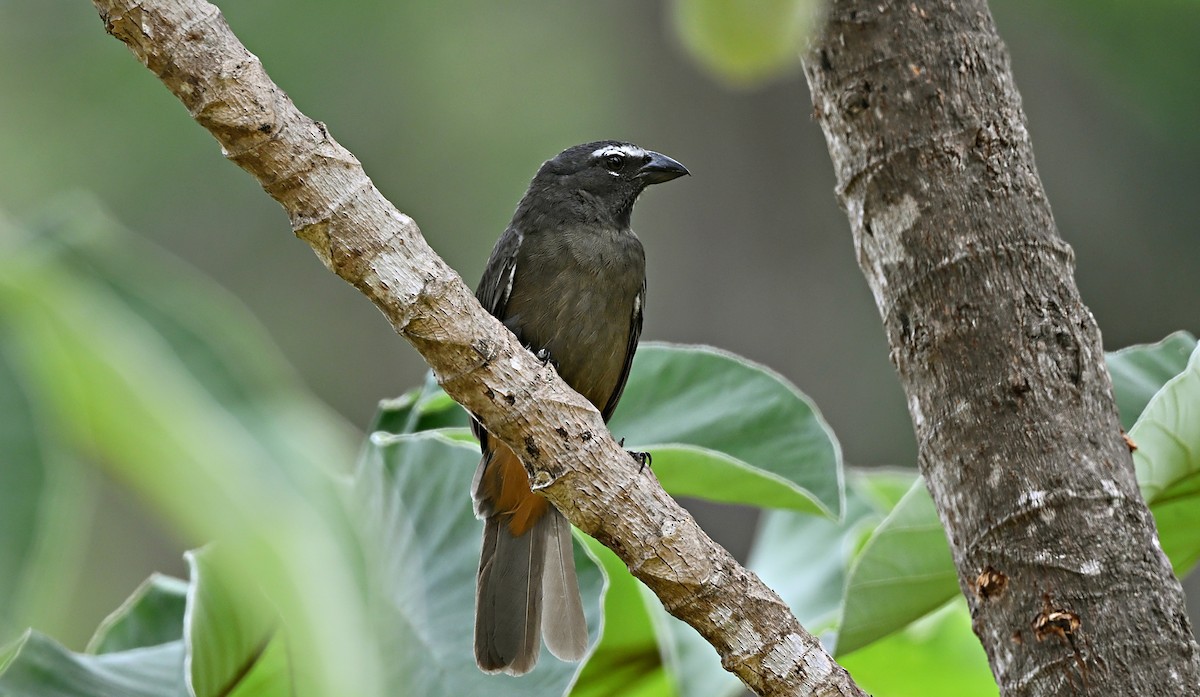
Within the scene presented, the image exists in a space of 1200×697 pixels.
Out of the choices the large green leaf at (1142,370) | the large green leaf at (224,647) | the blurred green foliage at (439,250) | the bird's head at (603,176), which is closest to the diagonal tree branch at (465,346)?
the blurred green foliage at (439,250)

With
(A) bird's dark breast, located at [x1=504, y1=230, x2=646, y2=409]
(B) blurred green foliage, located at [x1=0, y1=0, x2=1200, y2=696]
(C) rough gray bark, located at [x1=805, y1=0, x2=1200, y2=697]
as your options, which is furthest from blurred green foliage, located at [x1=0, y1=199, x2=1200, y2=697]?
(A) bird's dark breast, located at [x1=504, y1=230, x2=646, y2=409]

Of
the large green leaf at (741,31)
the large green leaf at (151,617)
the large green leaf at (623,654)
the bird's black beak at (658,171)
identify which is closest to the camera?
the large green leaf at (741,31)

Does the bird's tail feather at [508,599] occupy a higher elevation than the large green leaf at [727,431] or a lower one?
lower

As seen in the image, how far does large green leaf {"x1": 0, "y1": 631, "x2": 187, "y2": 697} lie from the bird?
23.7 inches

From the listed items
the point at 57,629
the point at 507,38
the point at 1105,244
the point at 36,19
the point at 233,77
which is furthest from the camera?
the point at 507,38

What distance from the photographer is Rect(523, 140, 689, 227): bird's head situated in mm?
3432

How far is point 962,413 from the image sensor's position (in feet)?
6.48

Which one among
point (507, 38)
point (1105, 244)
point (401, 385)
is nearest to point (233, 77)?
point (401, 385)

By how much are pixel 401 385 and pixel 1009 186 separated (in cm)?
787

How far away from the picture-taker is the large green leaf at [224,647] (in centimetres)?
185

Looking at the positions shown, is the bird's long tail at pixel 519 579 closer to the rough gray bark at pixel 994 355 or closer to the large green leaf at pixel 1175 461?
the rough gray bark at pixel 994 355

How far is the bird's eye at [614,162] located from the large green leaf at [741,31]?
8.51 ft

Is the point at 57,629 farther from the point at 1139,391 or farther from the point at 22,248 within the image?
the point at 1139,391

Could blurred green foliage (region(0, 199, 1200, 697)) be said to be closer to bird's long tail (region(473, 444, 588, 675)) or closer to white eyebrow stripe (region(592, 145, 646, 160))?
bird's long tail (region(473, 444, 588, 675))
